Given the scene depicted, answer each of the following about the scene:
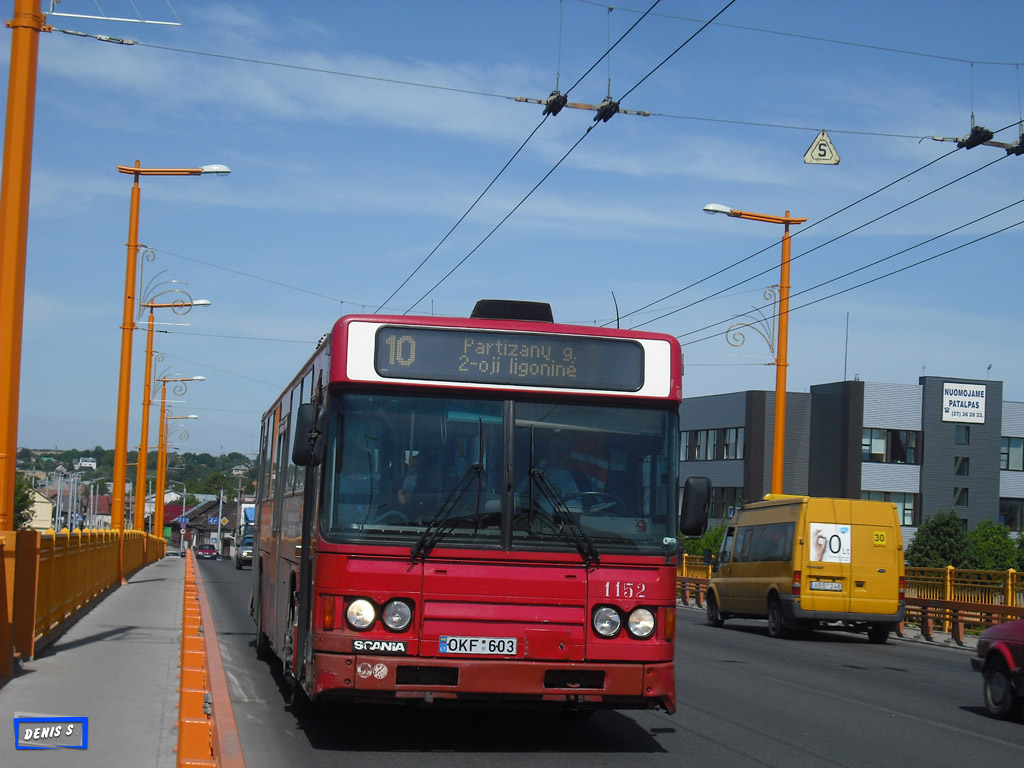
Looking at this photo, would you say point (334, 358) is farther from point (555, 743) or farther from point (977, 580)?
point (977, 580)

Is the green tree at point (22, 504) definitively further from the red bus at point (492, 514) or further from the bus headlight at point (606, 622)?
the bus headlight at point (606, 622)

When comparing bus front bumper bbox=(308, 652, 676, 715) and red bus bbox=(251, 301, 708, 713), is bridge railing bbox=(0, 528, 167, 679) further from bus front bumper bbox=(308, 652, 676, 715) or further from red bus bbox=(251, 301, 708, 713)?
bus front bumper bbox=(308, 652, 676, 715)

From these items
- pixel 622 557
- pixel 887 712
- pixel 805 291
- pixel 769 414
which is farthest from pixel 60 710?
pixel 769 414

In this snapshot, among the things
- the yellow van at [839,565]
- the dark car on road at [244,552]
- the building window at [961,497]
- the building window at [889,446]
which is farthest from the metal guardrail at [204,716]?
the building window at [961,497]

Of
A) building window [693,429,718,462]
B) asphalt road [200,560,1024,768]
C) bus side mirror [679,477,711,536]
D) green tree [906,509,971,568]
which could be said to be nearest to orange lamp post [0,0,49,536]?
asphalt road [200,560,1024,768]

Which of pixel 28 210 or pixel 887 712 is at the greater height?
pixel 28 210

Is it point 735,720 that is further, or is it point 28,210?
point 28,210

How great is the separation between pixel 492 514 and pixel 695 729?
118 inches

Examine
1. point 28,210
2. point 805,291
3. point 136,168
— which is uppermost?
point 136,168

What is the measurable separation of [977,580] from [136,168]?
18.7 meters

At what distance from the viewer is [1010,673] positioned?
1143 cm

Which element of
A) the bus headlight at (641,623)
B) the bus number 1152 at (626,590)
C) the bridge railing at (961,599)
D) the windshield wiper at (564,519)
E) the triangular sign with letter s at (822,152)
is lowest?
the bridge railing at (961,599)

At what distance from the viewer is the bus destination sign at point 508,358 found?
27.8 ft

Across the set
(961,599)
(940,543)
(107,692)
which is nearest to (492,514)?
(107,692)
